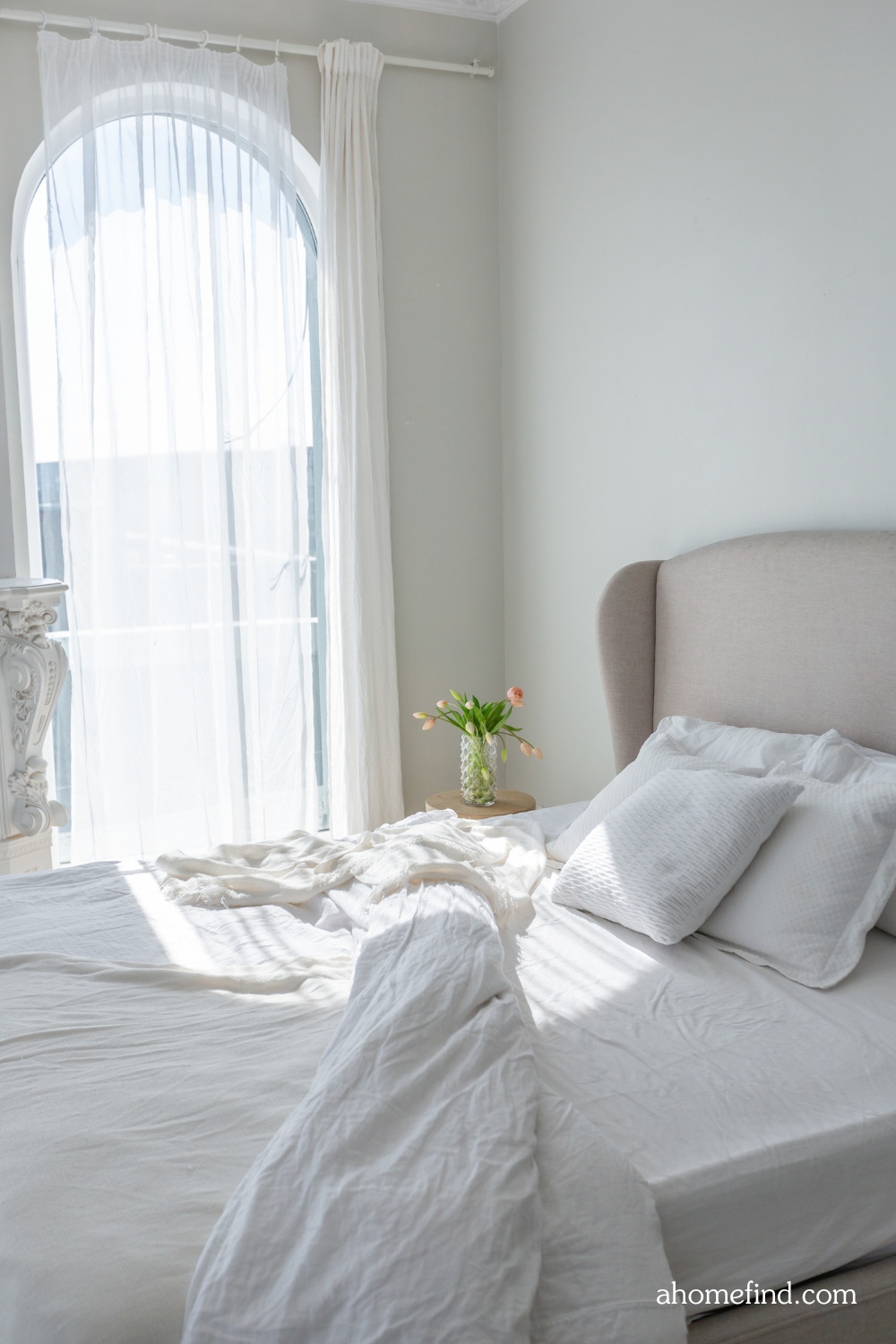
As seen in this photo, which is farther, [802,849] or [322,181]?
[322,181]

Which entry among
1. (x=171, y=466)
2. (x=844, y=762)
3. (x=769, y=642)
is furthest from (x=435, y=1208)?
(x=171, y=466)

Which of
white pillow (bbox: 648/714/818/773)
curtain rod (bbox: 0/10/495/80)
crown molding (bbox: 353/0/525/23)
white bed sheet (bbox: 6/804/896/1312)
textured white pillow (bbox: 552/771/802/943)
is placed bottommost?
white bed sheet (bbox: 6/804/896/1312)

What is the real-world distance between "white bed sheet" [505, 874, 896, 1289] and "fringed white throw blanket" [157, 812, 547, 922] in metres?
0.30

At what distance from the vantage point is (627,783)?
230cm

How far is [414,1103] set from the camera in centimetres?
121

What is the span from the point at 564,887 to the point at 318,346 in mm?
2308

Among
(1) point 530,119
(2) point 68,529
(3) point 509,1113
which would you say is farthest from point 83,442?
(3) point 509,1113

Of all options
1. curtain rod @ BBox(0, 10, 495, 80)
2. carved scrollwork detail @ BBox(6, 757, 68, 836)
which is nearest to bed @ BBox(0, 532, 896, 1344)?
carved scrollwork detail @ BBox(6, 757, 68, 836)

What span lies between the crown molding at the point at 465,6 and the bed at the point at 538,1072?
2481mm

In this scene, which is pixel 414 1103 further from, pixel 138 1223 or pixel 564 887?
pixel 564 887

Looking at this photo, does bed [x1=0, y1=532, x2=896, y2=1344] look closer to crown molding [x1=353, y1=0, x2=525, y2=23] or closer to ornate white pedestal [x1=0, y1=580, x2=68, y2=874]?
ornate white pedestal [x1=0, y1=580, x2=68, y2=874]

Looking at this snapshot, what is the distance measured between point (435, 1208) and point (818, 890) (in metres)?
0.98

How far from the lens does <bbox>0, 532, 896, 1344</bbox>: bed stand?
44.5 inches

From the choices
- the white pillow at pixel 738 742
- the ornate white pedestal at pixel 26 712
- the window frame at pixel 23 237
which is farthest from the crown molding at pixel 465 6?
the white pillow at pixel 738 742
